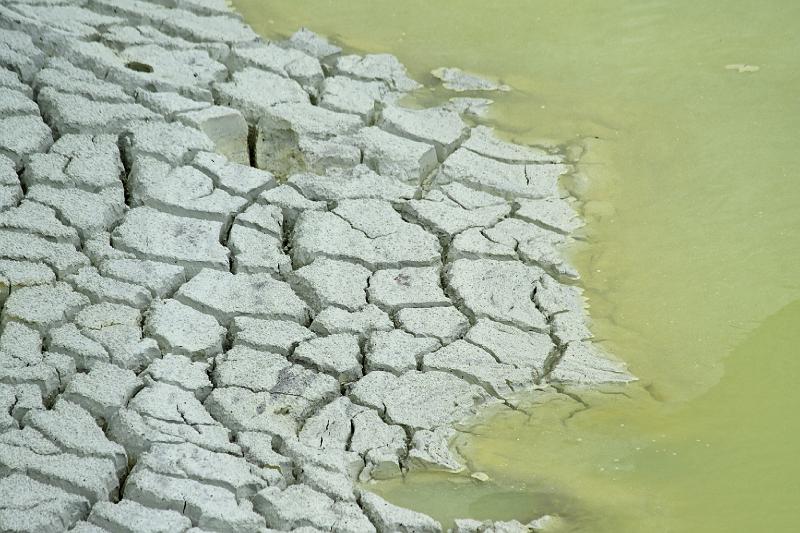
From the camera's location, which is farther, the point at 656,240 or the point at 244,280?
the point at 656,240

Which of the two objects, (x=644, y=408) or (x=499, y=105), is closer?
(x=644, y=408)

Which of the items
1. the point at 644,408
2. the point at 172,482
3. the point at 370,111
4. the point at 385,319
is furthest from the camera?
the point at 370,111

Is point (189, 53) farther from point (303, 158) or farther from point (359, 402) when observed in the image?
point (359, 402)

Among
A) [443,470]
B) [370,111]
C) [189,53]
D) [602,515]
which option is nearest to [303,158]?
[370,111]
